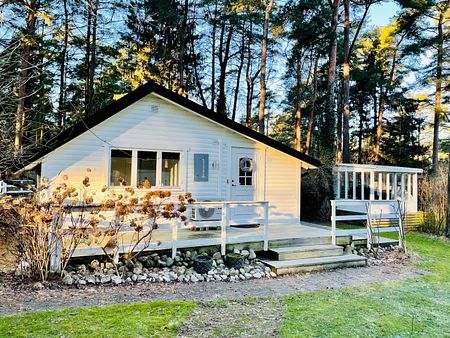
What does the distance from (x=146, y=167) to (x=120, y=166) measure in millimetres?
636

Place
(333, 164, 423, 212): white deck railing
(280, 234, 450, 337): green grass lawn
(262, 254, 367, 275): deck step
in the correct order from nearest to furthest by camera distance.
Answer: (280, 234, 450, 337): green grass lawn → (262, 254, 367, 275): deck step → (333, 164, 423, 212): white deck railing

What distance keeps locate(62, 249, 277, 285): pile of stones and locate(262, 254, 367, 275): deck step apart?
20 centimetres

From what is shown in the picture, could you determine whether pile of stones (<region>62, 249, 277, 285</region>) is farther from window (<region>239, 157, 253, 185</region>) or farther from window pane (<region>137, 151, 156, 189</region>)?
window (<region>239, 157, 253, 185</region>)

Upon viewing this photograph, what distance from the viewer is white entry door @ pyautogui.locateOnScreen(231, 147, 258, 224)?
→ 938cm

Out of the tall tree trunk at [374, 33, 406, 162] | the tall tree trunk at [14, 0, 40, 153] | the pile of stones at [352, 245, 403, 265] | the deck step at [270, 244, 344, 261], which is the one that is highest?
the tall tree trunk at [374, 33, 406, 162]

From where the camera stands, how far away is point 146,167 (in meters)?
8.23

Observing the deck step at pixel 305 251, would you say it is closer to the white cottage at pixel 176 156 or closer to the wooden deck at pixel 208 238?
the wooden deck at pixel 208 238

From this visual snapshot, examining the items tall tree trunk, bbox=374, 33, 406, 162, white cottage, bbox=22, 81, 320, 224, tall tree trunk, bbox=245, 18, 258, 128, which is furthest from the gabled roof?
tall tree trunk, bbox=374, 33, 406, 162

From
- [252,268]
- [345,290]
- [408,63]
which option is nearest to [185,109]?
[252,268]

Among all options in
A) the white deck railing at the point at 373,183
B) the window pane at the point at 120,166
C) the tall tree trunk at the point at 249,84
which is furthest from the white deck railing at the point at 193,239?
the tall tree trunk at the point at 249,84

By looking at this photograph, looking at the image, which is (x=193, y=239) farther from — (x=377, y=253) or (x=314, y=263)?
(x=377, y=253)

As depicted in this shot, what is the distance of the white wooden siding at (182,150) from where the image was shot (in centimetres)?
765

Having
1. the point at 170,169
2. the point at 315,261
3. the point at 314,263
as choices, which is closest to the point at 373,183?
the point at 315,261

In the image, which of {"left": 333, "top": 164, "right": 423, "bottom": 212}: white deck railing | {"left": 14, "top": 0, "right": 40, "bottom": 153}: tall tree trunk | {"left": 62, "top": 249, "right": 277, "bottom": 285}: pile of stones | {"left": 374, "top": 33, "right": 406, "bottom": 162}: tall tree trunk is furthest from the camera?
{"left": 374, "top": 33, "right": 406, "bottom": 162}: tall tree trunk
